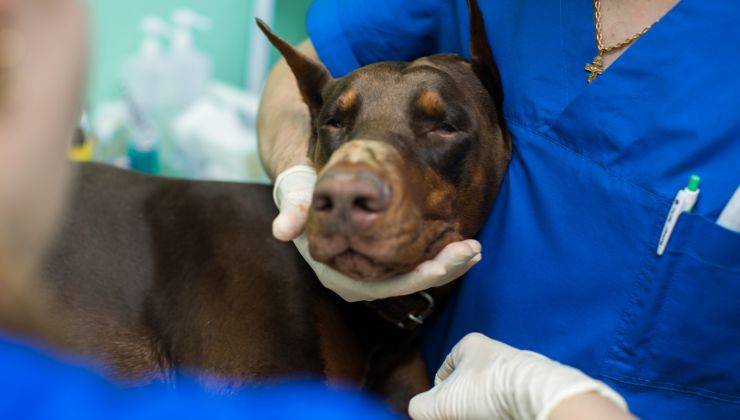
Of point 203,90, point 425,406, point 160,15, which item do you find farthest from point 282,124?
point 160,15

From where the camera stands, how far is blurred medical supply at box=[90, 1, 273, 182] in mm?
2887

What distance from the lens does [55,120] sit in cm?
51

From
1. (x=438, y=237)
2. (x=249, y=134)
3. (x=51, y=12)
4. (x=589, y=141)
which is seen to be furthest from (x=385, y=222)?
(x=249, y=134)

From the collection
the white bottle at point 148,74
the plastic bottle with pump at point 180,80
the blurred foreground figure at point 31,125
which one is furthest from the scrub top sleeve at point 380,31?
the white bottle at point 148,74

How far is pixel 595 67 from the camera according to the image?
1.31 metres

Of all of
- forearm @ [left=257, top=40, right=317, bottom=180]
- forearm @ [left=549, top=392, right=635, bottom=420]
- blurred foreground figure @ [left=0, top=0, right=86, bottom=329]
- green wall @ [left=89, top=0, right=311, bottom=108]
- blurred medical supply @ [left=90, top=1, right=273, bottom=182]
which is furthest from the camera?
green wall @ [left=89, top=0, right=311, bottom=108]

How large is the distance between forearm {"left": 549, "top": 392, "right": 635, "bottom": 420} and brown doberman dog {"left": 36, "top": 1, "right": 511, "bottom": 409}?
1.25 feet

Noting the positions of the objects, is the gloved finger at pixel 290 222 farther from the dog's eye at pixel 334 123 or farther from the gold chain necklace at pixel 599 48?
the gold chain necklace at pixel 599 48

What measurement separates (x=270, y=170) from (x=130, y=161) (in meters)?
1.33

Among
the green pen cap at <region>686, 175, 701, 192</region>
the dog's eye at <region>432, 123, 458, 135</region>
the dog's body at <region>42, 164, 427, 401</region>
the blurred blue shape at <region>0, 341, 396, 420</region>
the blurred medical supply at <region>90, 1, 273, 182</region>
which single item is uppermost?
the blurred blue shape at <region>0, 341, 396, 420</region>

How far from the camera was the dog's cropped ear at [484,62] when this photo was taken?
55.9 inches

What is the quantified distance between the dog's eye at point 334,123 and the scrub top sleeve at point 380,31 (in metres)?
0.28

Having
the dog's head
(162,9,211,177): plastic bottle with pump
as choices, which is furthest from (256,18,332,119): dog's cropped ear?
(162,9,211,177): plastic bottle with pump

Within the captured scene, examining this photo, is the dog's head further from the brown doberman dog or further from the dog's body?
the dog's body
